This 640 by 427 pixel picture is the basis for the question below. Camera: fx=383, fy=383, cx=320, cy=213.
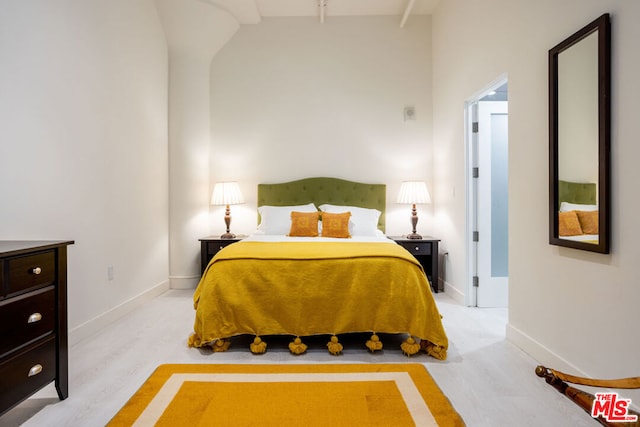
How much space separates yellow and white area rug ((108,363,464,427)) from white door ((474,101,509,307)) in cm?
176

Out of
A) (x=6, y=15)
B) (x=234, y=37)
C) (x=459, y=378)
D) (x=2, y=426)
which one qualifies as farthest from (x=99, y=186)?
(x=459, y=378)

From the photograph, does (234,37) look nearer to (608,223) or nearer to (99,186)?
(99,186)

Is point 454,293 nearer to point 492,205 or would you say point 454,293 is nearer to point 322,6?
point 492,205

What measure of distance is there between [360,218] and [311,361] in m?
2.07

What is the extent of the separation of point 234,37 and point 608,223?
14.5 feet

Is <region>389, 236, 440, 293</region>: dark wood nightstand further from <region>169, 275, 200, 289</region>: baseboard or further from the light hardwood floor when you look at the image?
<region>169, 275, 200, 289</region>: baseboard

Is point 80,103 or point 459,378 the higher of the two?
point 80,103

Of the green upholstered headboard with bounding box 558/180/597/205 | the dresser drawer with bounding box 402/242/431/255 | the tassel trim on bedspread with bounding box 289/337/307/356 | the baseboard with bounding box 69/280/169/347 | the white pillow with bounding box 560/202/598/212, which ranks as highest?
the green upholstered headboard with bounding box 558/180/597/205

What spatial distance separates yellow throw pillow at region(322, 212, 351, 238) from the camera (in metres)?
3.95

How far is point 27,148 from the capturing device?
2363 millimetres

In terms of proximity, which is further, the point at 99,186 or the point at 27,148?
the point at 99,186

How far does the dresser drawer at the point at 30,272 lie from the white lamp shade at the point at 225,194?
2600 millimetres

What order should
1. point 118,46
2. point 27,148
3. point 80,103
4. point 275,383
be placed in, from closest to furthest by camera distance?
point 275,383, point 27,148, point 80,103, point 118,46

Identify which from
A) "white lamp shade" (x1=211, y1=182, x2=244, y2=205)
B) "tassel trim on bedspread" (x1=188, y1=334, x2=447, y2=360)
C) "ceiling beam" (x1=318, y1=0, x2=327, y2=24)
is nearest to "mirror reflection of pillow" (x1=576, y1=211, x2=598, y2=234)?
"tassel trim on bedspread" (x1=188, y1=334, x2=447, y2=360)
